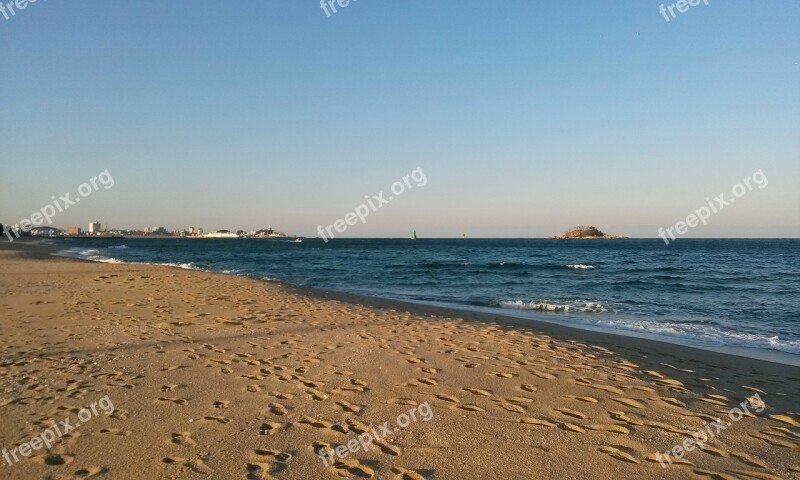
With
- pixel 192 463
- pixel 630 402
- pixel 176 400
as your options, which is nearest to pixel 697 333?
pixel 630 402

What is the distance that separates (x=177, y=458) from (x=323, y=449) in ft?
4.14

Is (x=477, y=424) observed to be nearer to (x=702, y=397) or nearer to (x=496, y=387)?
(x=496, y=387)

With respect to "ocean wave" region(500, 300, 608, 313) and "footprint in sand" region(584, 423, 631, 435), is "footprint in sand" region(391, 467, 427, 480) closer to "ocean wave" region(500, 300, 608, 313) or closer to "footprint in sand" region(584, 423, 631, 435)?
"footprint in sand" region(584, 423, 631, 435)

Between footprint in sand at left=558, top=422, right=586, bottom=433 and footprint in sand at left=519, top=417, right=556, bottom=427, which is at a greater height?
footprint in sand at left=519, top=417, right=556, bottom=427

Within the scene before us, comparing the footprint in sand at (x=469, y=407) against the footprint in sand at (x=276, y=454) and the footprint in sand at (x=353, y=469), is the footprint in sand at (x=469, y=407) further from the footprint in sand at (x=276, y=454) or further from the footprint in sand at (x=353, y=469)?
the footprint in sand at (x=276, y=454)

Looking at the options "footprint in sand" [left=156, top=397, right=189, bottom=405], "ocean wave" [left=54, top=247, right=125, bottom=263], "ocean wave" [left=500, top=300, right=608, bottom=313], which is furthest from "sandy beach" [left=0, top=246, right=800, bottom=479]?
"ocean wave" [left=54, top=247, right=125, bottom=263]

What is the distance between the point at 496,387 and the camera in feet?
20.9

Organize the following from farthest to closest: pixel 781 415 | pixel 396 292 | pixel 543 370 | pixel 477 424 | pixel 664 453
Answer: pixel 396 292, pixel 543 370, pixel 781 415, pixel 477 424, pixel 664 453

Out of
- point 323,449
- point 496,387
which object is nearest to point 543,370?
point 496,387

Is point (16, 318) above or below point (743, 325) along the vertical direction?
above

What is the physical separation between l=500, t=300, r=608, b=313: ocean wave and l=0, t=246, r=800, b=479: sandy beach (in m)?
6.50

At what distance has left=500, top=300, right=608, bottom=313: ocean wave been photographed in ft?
55.5

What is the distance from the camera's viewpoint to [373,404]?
564cm

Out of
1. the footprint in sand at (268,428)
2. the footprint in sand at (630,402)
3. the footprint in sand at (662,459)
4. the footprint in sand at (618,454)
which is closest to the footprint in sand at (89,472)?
the footprint in sand at (268,428)
